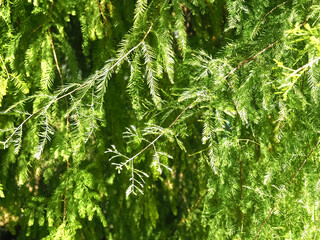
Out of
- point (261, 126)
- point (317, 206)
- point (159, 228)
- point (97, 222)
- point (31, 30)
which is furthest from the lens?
point (159, 228)

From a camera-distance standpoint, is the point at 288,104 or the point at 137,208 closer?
the point at 288,104

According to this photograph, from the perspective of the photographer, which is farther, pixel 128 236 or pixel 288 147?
pixel 128 236

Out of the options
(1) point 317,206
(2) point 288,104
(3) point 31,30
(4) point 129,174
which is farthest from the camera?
(4) point 129,174

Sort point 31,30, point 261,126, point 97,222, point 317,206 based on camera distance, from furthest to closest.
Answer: point 97,222 → point 31,30 → point 261,126 → point 317,206

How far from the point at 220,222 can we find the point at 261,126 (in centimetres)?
42

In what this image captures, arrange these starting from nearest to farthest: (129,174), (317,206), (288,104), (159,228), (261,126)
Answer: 1. (288,104)
2. (317,206)
3. (261,126)
4. (129,174)
5. (159,228)

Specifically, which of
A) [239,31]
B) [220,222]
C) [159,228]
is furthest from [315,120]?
[159,228]

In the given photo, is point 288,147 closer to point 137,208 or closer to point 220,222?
point 220,222

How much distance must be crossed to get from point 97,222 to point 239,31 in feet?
4.71

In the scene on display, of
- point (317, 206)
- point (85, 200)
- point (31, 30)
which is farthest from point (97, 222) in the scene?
point (317, 206)

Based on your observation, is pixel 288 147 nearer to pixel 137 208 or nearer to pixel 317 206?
pixel 317 206

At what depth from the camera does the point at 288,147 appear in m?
1.58

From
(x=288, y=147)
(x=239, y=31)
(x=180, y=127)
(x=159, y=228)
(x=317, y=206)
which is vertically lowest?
(x=159, y=228)

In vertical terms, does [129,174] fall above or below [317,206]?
above
